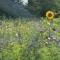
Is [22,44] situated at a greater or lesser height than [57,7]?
lesser

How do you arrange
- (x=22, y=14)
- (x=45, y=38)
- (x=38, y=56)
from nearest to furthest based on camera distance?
(x=38, y=56) < (x=45, y=38) < (x=22, y=14)

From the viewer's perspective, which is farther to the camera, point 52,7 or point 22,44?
point 52,7

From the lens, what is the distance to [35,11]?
52.1 feet

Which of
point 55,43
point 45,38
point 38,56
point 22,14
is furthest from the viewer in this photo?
point 22,14

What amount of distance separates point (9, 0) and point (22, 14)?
3.04 ft

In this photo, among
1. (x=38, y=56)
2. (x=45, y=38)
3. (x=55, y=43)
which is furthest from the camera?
(x=45, y=38)

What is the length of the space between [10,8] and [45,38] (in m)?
9.26

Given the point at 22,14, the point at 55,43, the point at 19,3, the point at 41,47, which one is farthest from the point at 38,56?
the point at 19,3

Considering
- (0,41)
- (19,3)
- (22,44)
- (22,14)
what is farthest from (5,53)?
(19,3)

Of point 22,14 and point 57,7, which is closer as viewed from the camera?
point 22,14

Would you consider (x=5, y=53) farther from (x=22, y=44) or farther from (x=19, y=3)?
(x=19, y=3)

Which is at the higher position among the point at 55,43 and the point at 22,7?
the point at 22,7

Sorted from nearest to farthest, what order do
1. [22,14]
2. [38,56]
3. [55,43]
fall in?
[38,56] → [55,43] → [22,14]

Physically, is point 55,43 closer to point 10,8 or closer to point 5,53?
point 5,53
